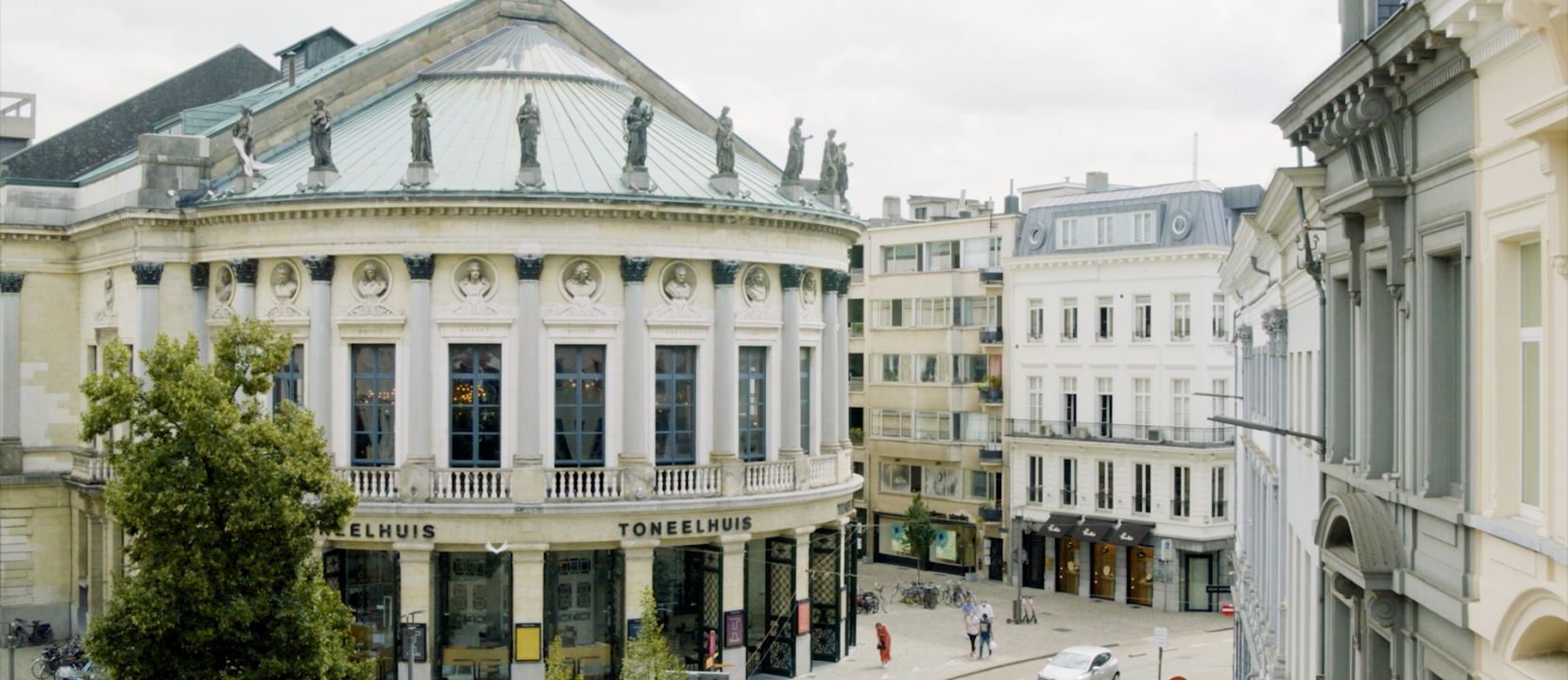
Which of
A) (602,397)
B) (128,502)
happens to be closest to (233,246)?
(602,397)

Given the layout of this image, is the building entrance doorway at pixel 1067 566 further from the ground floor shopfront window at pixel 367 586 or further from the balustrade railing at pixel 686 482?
the ground floor shopfront window at pixel 367 586

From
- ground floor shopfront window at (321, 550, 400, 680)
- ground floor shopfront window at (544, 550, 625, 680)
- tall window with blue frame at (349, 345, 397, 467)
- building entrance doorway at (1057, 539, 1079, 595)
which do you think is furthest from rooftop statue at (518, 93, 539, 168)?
building entrance doorway at (1057, 539, 1079, 595)

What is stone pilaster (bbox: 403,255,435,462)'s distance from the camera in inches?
1640

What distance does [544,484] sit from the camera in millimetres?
41375

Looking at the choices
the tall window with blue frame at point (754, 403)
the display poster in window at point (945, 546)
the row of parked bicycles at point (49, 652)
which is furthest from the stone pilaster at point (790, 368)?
the display poster in window at point (945, 546)

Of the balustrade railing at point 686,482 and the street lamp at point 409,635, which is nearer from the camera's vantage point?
the street lamp at point 409,635

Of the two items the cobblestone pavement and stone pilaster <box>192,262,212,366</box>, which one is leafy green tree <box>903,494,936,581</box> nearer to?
the cobblestone pavement

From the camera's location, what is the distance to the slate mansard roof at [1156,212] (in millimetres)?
63188

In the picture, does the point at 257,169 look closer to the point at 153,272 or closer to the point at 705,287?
the point at 153,272

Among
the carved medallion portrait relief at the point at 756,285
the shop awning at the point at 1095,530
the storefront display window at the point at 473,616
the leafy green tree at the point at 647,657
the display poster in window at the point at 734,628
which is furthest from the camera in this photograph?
the shop awning at the point at 1095,530

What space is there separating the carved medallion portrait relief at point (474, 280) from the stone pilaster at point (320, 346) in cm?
344

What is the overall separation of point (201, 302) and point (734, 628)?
17498mm

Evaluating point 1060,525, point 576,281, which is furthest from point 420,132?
point 1060,525

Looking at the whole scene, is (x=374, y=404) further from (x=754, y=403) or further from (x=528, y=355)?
(x=754, y=403)
